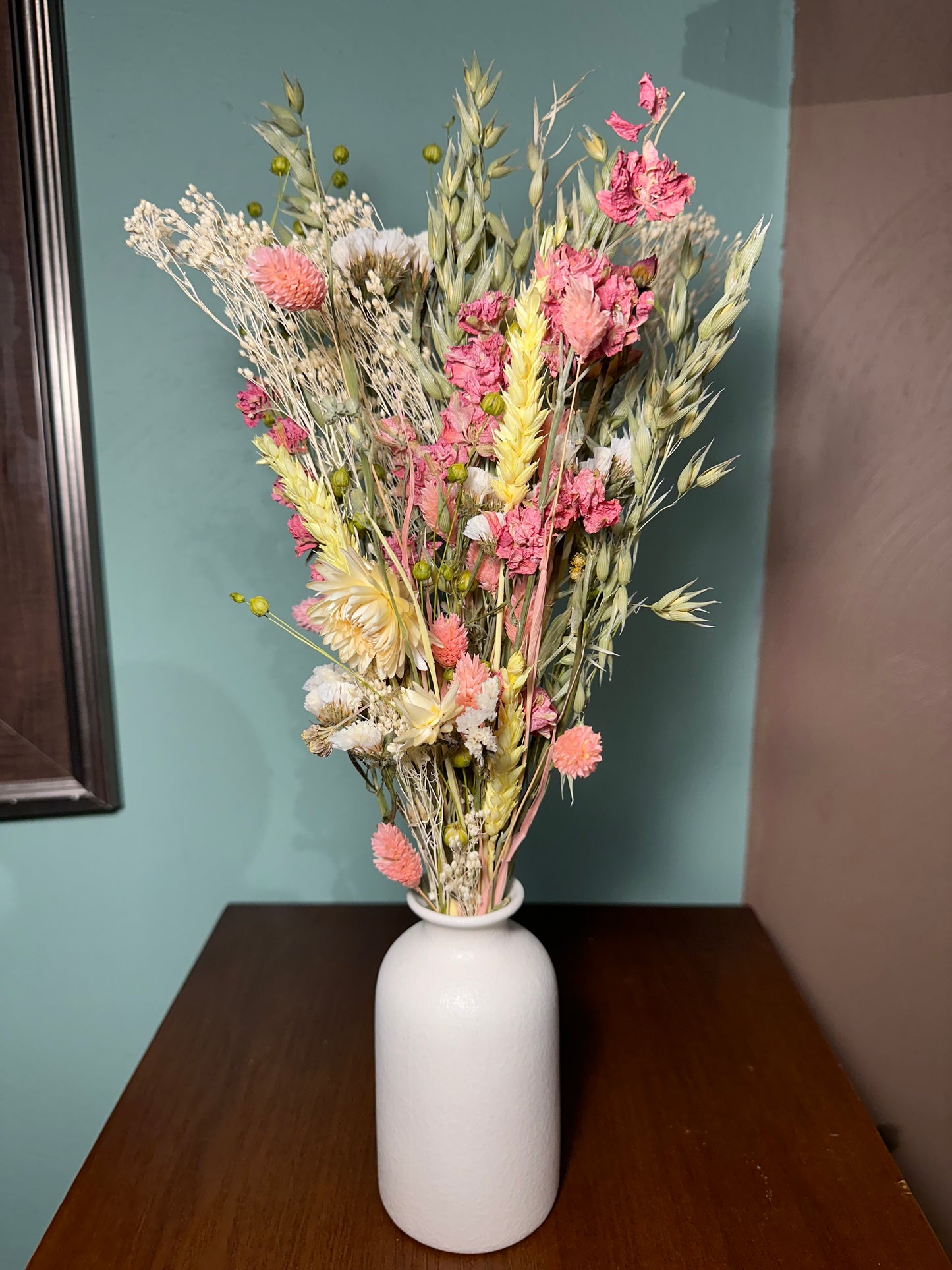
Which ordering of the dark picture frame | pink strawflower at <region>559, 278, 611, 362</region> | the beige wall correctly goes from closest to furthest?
pink strawflower at <region>559, 278, 611, 362</region> → the beige wall → the dark picture frame

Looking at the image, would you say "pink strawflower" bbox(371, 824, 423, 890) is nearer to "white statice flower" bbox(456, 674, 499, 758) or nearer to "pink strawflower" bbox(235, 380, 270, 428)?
"white statice flower" bbox(456, 674, 499, 758)

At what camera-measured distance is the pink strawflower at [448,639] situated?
0.61 metres

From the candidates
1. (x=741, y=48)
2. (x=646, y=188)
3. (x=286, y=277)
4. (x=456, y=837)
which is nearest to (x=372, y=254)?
(x=286, y=277)

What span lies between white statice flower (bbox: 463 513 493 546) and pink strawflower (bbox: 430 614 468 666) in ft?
0.19

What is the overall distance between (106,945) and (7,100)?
1021 millimetres

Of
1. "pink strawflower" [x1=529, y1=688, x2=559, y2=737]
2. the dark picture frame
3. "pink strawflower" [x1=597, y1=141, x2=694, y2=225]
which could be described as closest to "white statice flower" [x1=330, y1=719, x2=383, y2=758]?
"pink strawflower" [x1=529, y1=688, x2=559, y2=737]

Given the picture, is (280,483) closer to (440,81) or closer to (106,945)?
(440,81)

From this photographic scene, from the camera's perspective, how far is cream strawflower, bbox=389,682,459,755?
1.93 feet

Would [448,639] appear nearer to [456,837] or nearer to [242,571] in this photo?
[456,837]

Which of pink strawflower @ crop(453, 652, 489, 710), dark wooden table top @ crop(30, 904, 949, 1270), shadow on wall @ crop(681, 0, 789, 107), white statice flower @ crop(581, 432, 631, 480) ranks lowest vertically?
dark wooden table top @ crop(30, 904, 949, 1270)

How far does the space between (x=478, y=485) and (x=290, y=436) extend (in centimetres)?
15

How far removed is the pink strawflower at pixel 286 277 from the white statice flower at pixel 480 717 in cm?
28

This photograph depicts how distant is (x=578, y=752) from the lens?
627 millimetres

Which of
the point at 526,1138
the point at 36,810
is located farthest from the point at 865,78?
the point at 36,810
